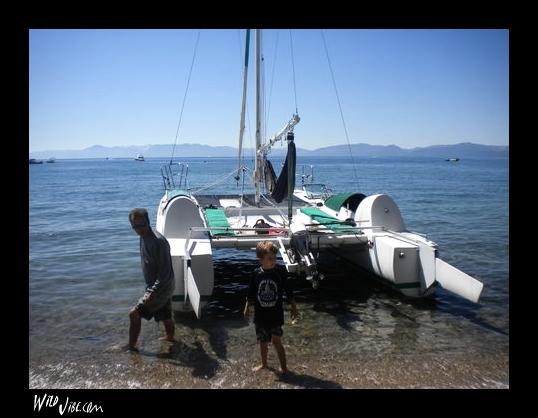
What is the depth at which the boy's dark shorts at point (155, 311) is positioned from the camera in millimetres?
5730

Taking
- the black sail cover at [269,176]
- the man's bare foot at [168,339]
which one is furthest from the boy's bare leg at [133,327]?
the black sail cover at [269,176]

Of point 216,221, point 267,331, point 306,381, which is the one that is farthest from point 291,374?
point 216,221

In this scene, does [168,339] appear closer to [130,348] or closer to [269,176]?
[130,348]

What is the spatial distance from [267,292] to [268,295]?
35mm

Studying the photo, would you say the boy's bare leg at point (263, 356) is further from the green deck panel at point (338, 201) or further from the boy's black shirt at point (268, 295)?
the green deck panel at point (338, 201)

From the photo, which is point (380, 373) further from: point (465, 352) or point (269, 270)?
point (269, 270)

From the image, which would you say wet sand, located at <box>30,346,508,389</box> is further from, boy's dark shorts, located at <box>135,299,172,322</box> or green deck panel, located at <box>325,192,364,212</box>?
green deck panel, located at <box>325,192,364,212</box>

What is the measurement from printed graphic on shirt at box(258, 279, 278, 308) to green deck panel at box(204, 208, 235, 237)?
363 centimetres

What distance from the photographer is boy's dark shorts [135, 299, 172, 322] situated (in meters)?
5.73

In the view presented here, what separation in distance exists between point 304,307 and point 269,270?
3.31 metres

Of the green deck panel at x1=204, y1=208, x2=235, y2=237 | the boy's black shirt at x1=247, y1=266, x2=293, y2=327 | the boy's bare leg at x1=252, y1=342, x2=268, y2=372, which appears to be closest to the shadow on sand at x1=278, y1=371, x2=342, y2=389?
the boy's bare leg at x1=252, y1=342, x2=268, y2=372

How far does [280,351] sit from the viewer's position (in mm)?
5184

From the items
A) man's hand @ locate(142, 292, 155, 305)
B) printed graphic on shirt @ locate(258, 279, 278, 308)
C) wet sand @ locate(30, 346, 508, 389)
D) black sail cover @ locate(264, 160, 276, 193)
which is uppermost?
black sail cover @ locate(264, 160, 276, 193)
